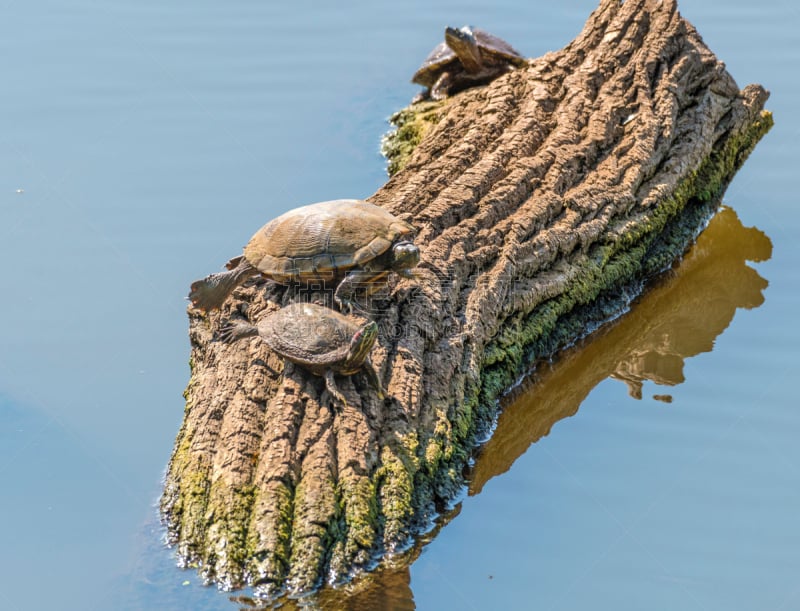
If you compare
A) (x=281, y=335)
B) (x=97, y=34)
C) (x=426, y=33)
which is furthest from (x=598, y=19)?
(x=97, y=34)

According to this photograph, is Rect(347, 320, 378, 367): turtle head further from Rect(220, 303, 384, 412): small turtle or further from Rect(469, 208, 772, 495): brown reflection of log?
Rect(469, 208, 772, 495): brown reflection of log

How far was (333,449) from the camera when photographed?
4992 millimetres

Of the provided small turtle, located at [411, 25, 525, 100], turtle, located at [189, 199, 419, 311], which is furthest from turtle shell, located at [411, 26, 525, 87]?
turtle, located at [189, 199, 419, 311]

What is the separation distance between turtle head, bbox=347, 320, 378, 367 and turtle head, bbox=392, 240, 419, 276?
63cm

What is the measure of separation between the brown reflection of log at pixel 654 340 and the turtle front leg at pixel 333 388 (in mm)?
953

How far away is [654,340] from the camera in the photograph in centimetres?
705

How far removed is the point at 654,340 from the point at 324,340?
273 centimetres

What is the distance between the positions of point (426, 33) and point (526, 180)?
4684 millimetres

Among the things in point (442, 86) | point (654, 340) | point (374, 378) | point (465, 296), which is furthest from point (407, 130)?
point (374, 378)

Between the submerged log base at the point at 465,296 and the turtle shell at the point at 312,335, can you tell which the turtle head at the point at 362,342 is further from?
the submerged log base at the point at 465,296

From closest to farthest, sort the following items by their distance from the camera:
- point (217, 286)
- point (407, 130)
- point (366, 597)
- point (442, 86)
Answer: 1. point (366, 597)
2. point (217, 286)
3. point (407, 130)
4. point (442, 86)

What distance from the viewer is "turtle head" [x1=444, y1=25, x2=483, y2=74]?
9.33m

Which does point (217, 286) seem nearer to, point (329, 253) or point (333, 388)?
point (329, 253)

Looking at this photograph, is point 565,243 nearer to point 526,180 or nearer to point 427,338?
point 526,180
